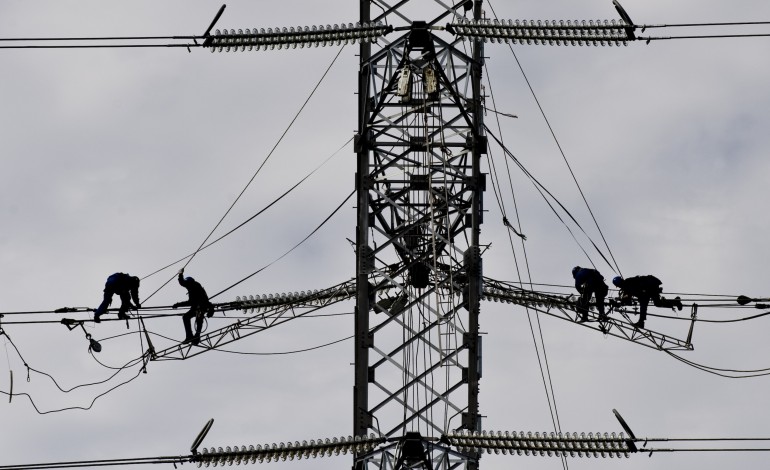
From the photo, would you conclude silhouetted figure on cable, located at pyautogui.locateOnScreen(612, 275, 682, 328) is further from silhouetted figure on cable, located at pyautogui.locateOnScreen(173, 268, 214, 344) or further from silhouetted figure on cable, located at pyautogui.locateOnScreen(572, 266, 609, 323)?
silhouetted figure on cable, located at pyautogui.locateOnScreen(173, 268, 214, 344)

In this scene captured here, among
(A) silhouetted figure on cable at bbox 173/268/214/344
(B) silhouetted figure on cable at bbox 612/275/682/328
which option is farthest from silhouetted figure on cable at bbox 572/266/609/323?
(A) silhouetted figure on cable at bbox 173/268/214/344

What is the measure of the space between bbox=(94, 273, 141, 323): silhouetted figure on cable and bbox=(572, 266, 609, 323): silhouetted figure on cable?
825 centimetres

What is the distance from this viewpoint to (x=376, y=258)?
43844mm

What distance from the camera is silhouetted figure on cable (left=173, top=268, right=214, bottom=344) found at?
152 feet

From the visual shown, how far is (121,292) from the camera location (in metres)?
46.3

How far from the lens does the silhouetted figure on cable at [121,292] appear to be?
46.1 m

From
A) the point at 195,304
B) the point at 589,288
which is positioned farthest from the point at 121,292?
the point at 589,288

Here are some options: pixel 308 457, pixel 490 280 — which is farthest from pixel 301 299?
pixel 308 457

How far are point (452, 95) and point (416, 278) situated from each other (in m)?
3.31

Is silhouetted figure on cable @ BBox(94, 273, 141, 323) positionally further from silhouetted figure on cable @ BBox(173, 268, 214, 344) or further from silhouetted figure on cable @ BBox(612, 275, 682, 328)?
silhouetted figure on cable @ BBox(612, 275, 682, 328)

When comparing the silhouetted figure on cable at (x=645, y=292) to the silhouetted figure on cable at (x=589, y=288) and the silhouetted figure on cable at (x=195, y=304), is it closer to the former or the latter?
the silhouetted figure on cable at (x=589, y=288)

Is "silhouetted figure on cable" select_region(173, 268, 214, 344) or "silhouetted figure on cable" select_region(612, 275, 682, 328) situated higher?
"silhouetted figure on cable" select_region(173, 268, 214, 344)

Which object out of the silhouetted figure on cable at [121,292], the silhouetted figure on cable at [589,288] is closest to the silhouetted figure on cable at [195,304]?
the silhouetted figure on cable at [121,292]

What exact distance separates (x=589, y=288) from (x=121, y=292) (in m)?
8.70
